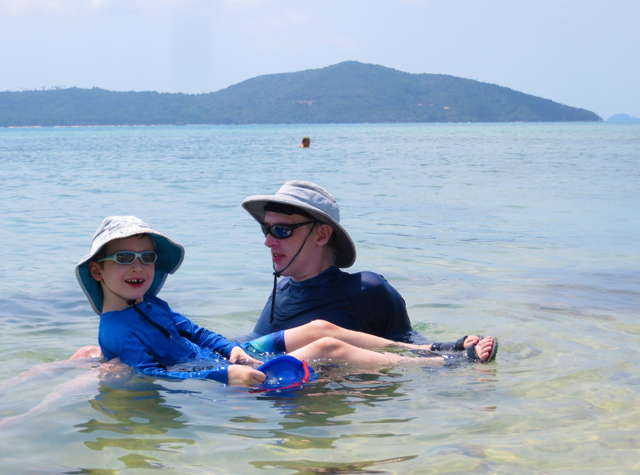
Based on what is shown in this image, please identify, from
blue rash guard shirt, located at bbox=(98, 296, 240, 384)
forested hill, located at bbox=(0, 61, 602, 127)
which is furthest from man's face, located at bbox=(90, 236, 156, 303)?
forested hill, located at bbox=(0, 61, 602, 127)

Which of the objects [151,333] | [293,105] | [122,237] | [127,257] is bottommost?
[151,333]

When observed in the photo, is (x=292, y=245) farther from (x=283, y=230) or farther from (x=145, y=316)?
(x=145, y=316)

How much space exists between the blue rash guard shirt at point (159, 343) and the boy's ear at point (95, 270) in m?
0.23

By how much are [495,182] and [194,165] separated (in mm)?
13202

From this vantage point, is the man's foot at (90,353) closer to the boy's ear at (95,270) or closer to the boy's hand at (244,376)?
the boy's ear at (95,270)

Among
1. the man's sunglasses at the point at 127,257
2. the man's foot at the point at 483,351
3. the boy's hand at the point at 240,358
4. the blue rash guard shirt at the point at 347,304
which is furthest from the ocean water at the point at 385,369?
the man's sunglasses at the point at 127,257

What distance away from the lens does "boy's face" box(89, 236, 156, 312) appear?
12.1 ft

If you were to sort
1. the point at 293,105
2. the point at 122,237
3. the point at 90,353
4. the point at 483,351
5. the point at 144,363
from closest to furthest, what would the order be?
1. the point at 144,363
2. the point at 122,237
3. the point at 483,351
4. the point at 90,353
5. the point at 293,105

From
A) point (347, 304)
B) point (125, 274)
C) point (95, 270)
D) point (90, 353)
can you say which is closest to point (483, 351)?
point (347, 304)

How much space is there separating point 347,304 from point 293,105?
603 ft

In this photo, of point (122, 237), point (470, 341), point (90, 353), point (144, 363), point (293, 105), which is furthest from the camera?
point (293, 105)

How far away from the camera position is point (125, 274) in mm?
3674

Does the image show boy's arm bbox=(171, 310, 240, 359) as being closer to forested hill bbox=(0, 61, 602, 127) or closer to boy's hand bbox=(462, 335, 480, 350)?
boy's hand bbox=(462, 335, 480, 350)

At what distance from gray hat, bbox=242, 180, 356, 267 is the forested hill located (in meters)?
160
